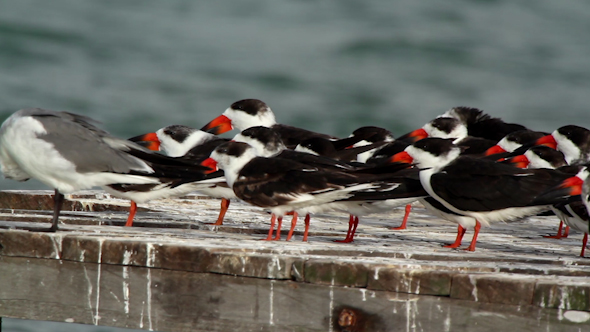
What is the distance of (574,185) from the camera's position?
5.04 metres

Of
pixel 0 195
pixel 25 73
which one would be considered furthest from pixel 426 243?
pixel 25 73

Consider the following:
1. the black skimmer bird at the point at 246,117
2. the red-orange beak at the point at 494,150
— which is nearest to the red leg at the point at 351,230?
the red-orange beak at the point at 494,150

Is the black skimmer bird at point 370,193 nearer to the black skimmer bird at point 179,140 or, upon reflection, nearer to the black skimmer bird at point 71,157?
the black skimmer bird at point 71,157

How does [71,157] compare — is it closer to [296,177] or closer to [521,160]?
[296,177]

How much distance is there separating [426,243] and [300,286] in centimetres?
188

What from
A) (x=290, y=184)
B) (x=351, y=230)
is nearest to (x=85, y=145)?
(x=290, y=184)

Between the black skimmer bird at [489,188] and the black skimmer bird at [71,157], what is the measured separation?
5.57 ft

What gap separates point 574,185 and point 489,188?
26.5 inches

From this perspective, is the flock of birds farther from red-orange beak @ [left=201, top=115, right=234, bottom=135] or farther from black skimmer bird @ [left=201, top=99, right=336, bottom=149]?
red-orange beak @ [left=201, top=115, right=234, bottom=135]

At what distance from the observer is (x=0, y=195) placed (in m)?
7.09

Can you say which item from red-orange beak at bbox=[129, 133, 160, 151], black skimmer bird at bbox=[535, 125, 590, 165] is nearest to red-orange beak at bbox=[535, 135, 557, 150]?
black skimmer bird at bbox=[535, 125, 590, 165]

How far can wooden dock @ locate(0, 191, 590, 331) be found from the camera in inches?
149

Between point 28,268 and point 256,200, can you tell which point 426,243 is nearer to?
point 256,200

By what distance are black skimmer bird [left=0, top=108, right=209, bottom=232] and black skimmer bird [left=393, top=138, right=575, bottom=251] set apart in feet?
5.57
